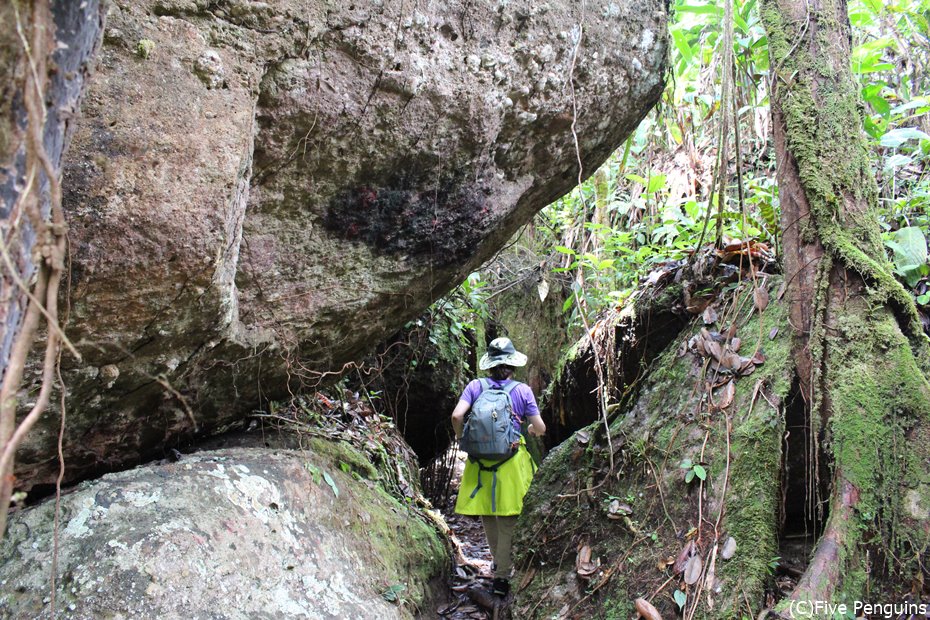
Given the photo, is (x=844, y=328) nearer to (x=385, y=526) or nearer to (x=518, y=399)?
(x=518, y=399)

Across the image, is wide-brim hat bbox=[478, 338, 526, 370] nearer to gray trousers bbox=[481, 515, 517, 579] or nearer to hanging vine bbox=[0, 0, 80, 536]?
gray trousers bbox=[481, 515, 517, 579]

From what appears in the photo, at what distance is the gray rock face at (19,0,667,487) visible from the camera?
219 centimetres

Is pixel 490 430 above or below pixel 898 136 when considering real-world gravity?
below

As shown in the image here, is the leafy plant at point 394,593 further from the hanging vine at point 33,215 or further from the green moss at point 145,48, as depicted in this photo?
the green moss at point 145,48

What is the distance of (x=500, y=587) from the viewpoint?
4.52 m

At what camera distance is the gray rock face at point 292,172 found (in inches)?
86.4

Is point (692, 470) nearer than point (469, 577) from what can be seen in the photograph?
Yes

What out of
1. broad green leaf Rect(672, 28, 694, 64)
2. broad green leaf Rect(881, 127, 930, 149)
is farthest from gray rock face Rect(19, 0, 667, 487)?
broad green leaf Rect(881, 127, 930, 149)

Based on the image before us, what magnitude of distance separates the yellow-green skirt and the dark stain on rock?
76.5 inches

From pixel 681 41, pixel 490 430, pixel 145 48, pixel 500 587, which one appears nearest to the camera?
pixel 145 48

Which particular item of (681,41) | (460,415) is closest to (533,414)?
(460,415)

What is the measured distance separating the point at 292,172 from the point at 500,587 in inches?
128

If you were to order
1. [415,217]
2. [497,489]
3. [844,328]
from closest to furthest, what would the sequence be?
[844,328] < [415,217] < [497,489]

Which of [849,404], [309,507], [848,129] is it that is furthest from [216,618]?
[848,129]
